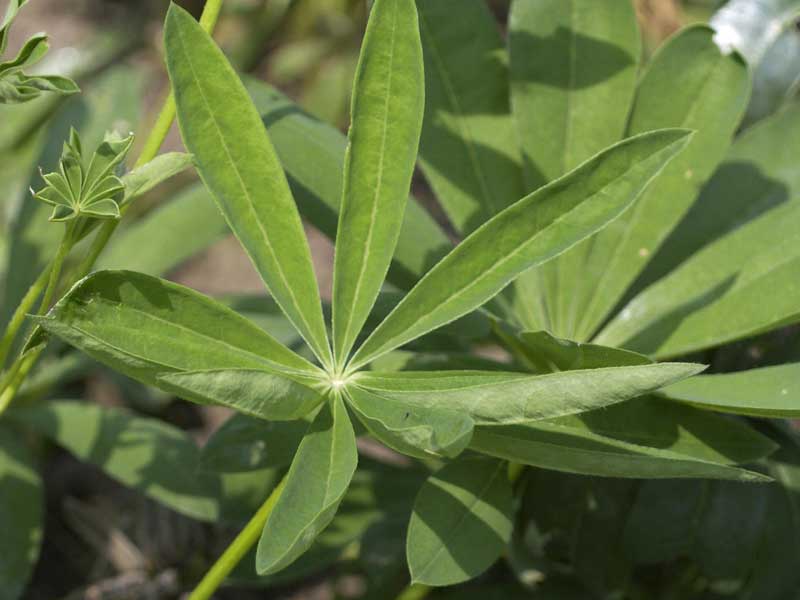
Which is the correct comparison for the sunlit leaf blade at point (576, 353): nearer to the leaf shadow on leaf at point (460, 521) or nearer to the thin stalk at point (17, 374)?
the leaf shadow on leaf at point (460, 521)

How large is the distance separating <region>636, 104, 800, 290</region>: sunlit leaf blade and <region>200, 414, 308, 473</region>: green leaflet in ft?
1.90

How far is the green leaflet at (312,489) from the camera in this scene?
29.5 inches

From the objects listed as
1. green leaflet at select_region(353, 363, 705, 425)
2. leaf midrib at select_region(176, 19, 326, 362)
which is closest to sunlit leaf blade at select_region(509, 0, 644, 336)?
leaf midrib at select_region(176, 19, 326, 362)

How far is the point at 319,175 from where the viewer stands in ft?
3.74

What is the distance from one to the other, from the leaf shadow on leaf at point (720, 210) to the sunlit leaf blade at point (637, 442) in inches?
14.7

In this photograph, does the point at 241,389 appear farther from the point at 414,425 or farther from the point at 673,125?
the point at 673,125

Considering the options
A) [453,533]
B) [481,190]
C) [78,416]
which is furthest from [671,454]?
[78,416]

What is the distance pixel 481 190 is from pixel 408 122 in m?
0.35

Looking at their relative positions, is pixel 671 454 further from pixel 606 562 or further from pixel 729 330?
pixel 606 562

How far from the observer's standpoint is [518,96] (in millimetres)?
1262

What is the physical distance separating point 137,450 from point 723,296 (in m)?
0.84

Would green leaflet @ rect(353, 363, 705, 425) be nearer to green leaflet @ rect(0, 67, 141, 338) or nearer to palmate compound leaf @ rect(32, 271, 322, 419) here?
palmate compound leaf @ rect(32, 271, 322, 419)

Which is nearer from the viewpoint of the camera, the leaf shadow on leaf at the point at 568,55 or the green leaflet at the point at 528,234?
the green leaflet at the point at 528,234

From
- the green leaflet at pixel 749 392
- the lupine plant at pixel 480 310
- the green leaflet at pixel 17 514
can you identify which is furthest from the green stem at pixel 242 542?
the green leaflet at pixel 17 514
